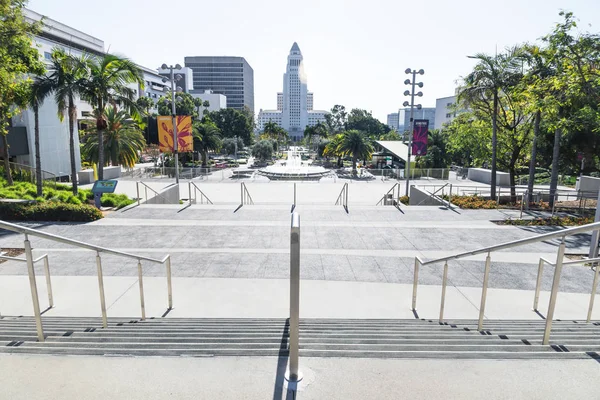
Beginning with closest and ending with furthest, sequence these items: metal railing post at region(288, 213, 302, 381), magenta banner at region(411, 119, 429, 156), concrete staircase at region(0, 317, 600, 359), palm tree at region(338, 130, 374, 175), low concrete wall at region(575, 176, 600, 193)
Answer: metal railing post at region(288, 213, 302, 381) → concrete staircase at region(0, 317, 600, 359) → low concrete wall at region(575, 176, 600, 193) → magenta banner at region(411, 119, 429, 156) → palm tree at region(338, 130, 374, 175)

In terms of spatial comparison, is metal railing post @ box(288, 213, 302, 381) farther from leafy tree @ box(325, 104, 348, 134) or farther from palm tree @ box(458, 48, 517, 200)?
leafy tree @ box(325, 104, 348, 134)

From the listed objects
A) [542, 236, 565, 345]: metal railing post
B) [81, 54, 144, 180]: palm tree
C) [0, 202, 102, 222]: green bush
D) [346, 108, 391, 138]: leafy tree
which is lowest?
[0, 202, 102, 222]: green bush

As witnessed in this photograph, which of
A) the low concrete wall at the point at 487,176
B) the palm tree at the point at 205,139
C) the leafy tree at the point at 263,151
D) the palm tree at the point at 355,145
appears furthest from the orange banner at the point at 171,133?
the leafy tree at the point at 263,151

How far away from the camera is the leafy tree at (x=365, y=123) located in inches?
4791

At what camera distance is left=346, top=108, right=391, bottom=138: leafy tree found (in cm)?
12169

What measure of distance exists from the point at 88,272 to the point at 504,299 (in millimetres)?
8640

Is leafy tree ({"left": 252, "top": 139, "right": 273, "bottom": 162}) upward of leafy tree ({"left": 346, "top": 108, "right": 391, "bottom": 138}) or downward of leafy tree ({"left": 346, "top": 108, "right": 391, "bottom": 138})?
downward

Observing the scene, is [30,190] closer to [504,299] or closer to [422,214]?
[422,214]

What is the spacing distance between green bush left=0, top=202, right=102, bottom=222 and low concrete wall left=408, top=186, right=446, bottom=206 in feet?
49.7

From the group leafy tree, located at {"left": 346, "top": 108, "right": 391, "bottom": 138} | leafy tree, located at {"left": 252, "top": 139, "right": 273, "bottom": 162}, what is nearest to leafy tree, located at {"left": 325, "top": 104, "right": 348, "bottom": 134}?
leafy tree, located at {"left": 346, "top": 108, "right": 391, "bottom": 138}

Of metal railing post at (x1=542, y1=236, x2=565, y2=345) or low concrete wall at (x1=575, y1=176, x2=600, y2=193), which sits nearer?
metal railing post at (x1=542, y1=236, x2=565, y2=345)

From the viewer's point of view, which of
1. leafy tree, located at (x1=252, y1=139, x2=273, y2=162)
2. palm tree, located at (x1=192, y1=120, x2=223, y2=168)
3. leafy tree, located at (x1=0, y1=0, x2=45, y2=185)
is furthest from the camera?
leafy tree, located at (x1=252, y1=139, x2=273, y2=162)

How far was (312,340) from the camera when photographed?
13.2 feet

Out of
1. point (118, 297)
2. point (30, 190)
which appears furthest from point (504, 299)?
point (30, 190)
